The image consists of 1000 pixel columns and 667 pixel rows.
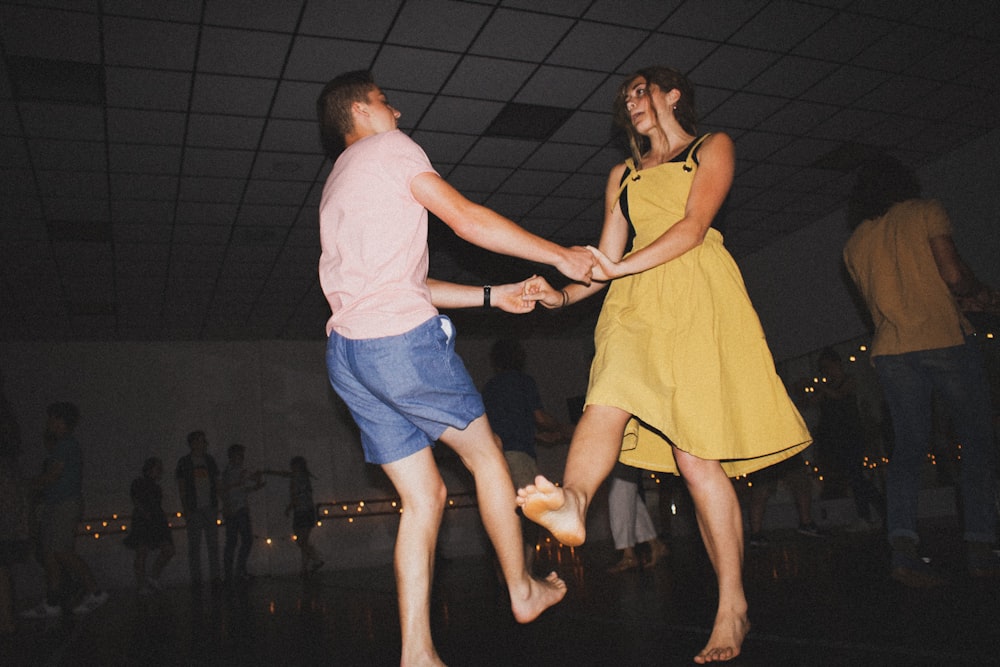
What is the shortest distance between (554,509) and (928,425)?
172cm

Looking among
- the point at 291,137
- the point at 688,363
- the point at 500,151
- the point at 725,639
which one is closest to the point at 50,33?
the point at 291,137

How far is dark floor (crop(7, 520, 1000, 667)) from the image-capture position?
157 cm

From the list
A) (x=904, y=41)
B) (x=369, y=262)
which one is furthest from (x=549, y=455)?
(x=369, y=262)

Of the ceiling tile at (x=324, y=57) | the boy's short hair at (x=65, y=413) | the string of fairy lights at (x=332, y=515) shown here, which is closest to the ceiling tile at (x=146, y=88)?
the ceiling tile at (x=324, y=57)

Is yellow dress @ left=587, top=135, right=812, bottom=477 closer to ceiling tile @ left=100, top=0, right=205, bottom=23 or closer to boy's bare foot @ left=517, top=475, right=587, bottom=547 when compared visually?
boy's bare foot @ left=517, top=475, right=587, bottom=547

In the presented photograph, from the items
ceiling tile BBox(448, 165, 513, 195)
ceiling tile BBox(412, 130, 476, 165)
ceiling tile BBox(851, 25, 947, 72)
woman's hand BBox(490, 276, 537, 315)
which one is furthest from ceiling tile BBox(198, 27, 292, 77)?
ceiling tile BBox(851, 25, 947, 72)

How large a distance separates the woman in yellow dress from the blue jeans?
0.99 meters

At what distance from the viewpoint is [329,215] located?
1.75 m

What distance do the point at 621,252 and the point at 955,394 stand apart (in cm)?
131

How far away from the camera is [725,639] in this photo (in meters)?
1.58

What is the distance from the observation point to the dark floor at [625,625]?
157cm

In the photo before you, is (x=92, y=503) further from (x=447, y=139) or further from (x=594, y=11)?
(x=594, y=11)

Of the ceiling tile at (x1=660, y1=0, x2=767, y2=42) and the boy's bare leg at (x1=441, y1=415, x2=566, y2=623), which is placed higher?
the ceiling tile at (x1=660, y1=0, x2=767, y2=42)

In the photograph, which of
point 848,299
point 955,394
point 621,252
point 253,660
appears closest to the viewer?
point 621,252
